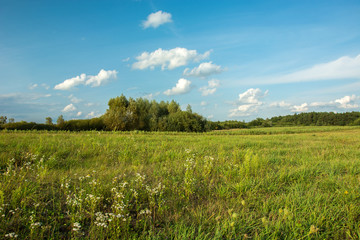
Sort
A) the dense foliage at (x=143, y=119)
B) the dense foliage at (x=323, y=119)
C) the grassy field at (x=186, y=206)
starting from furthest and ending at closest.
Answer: the dense foliage at (x=323, y=119)
the dense foliage at (x=143, y=119)
the grassy field at (x=186, y=206)

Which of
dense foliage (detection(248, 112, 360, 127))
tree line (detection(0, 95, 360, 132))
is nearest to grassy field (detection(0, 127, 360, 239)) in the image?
tree line (detection(0, 95, 360, 132))

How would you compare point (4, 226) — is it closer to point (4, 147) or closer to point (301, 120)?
point (4, 147)

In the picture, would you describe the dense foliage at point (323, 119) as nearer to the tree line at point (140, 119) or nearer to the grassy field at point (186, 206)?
the tree line at point (140, 119)

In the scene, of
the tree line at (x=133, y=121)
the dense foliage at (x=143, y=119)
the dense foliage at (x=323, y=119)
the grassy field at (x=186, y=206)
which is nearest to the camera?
the grassy field at (x=186, y=206)

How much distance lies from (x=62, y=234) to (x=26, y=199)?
3.87 ft

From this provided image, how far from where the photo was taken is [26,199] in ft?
11.5

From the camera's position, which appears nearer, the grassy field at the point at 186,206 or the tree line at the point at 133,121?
the grassy field at the point at 186,206

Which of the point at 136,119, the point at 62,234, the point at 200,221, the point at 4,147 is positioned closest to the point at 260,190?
the point at 200,221

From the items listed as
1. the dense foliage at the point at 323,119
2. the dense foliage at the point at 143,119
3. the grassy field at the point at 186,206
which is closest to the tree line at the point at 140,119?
the dense foliage at the point at 143,119

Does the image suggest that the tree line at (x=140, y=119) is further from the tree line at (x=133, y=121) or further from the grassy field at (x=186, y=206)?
the grassy field at (x=186, y=206)

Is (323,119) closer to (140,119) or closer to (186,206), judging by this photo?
(140,119)

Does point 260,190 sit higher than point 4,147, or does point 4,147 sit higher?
point 4,147

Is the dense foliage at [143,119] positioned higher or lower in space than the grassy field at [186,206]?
higher

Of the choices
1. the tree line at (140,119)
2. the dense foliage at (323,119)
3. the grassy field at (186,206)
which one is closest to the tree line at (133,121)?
the tree line at (140,119)
